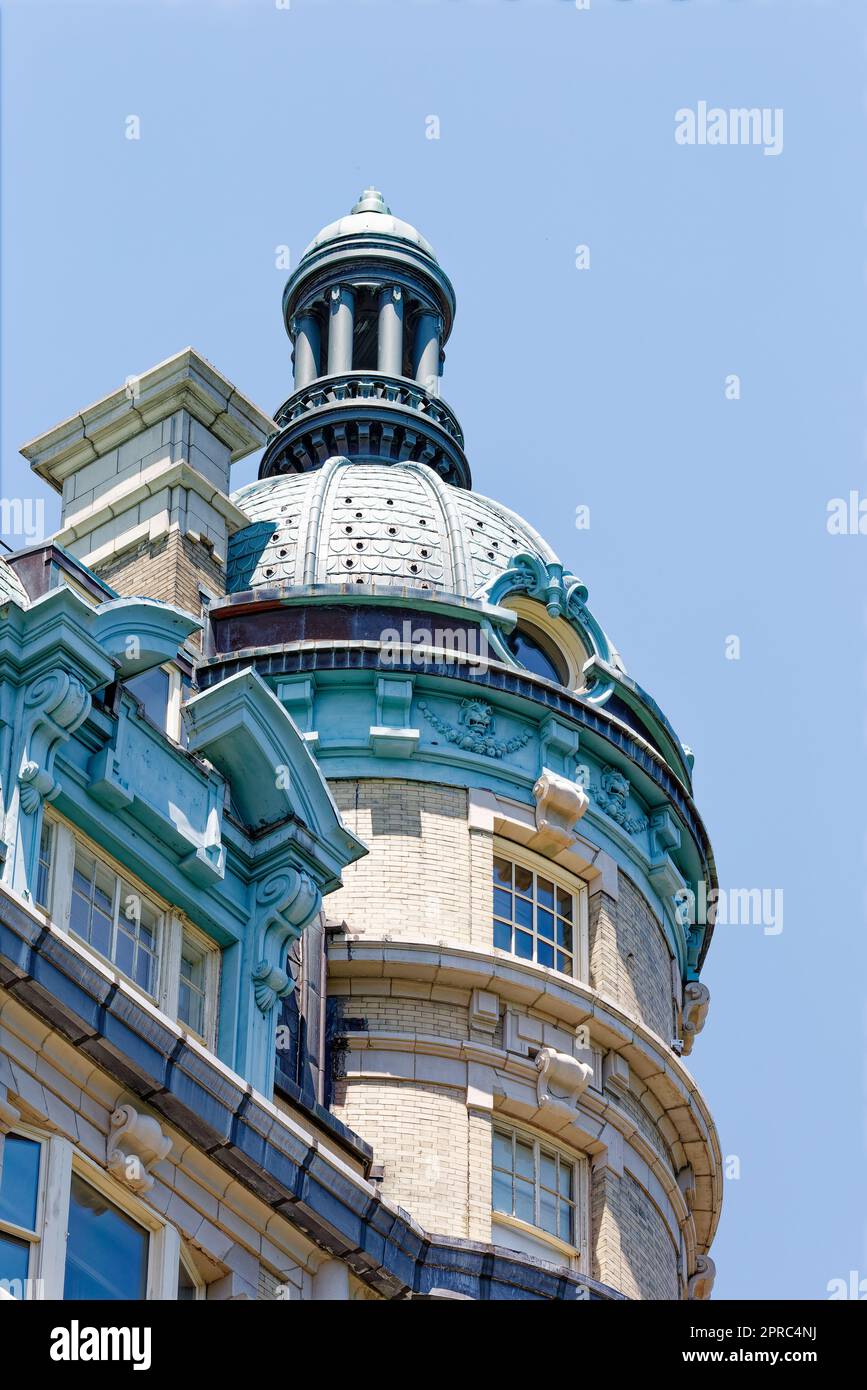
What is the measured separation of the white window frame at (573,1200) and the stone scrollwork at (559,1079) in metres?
0.47

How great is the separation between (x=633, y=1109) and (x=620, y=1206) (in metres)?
1.46

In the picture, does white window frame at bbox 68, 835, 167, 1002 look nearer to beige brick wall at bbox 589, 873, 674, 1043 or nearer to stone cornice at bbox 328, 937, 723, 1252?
stone cornice at bbox 328, 937, 723, 1252

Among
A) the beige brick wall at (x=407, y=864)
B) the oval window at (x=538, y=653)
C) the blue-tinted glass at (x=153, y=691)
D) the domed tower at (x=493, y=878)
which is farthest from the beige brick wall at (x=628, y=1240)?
the blue-tinted glass at (x=153, y=691)

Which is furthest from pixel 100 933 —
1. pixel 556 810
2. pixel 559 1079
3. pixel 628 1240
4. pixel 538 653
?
pixel 538 653

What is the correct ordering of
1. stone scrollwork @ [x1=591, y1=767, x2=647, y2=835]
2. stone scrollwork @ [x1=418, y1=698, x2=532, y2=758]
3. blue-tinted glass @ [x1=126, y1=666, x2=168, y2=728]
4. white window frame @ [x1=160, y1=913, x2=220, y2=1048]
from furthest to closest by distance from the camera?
stone scrollwork @ [x1=591, y1=767, x2=647, y2=835] → stone scrollwork @ [x1=418, y1=698, x2=532, y2=758] → blue-tinted glass @ [x1=126, y1=666, x2=168, y2=728] → white window frame @ [x1=160, y1=913, x2=220, y2=1048]

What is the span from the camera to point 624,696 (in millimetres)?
39781

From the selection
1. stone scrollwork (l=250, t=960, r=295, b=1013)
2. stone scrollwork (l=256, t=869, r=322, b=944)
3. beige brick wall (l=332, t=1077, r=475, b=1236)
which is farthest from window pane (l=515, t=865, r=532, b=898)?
stone scrollwork (l=250, t=960, r=295, b=1013)

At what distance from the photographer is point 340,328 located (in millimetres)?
48094

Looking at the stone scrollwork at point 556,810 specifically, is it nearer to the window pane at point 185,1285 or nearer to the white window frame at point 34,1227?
the window pane at point 185,1285

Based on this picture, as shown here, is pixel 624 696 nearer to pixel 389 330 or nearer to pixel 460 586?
pixel 460 586

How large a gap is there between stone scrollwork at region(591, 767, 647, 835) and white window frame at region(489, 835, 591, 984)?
1.04 metres

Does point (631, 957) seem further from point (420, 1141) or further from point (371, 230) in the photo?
point (371, 230)

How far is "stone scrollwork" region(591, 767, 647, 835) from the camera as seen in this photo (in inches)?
1519
